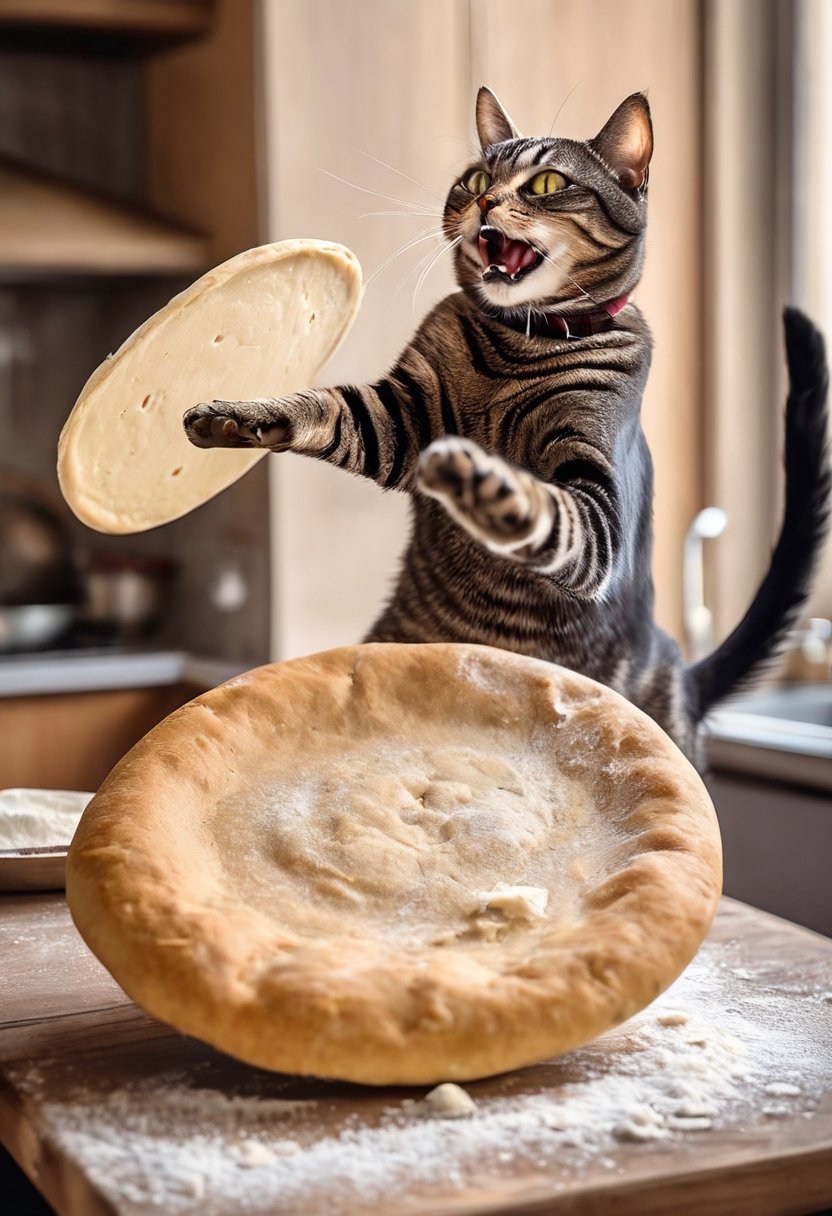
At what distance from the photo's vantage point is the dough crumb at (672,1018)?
67 centimetres

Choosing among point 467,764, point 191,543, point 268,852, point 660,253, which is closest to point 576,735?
point 467,764

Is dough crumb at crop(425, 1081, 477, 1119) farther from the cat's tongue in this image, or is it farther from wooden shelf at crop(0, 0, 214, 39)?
wooden shelf at crop(0, 0, 214, 39)

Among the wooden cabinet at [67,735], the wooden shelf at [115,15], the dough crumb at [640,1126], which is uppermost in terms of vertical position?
the wooden shelf at [115,15]

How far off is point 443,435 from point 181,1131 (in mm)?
383

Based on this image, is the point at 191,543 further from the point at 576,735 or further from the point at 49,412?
the point at 576,735

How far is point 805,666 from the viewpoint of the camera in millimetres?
2121

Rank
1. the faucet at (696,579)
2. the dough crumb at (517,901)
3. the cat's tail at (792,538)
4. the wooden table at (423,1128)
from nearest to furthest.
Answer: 1. the wooden table at (423,1128)
2. the dough crumb at (517,901)
3. the cat's tail at (792,538)
4. the faucet at (696,579)

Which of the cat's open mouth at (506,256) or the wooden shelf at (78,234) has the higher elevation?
the wooden shelf at (78,234)

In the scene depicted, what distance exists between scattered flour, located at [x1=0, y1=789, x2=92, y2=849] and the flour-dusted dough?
0.88 ft

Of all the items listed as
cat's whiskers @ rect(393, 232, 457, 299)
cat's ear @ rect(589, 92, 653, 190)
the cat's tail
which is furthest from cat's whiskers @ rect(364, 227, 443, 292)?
the cat's tail

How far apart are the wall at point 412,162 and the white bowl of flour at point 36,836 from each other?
0.30 metres

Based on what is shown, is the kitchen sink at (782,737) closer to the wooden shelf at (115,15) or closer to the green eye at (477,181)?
the green eye at (477,181)

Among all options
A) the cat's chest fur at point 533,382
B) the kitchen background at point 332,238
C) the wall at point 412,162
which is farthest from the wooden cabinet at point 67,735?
the cat's chest fur at point 533,382

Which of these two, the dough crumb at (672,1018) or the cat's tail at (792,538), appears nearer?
the dough crumb at (672,1018)
